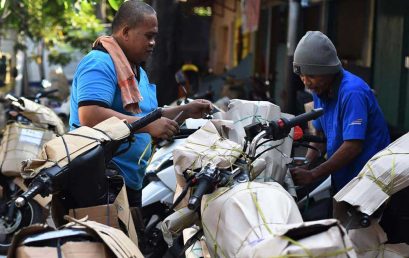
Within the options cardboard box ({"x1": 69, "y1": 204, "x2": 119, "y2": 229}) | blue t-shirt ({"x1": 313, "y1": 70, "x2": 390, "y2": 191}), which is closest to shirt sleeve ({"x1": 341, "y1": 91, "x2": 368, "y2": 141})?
blue t-shirt ({"x1": 313, "y1": 70, "x2": 390, "y2": 191})

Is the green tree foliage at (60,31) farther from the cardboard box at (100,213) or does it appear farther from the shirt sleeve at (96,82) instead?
the cardboard box at (100,213)

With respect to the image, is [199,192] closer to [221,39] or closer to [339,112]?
[339,112]

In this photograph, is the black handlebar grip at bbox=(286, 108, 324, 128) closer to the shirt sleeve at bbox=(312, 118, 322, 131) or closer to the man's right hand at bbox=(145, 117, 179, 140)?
the man's right hand at bbox=(145, 117, 179, 140)

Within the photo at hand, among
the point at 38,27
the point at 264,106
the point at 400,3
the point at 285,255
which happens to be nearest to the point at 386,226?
the point at 264,106

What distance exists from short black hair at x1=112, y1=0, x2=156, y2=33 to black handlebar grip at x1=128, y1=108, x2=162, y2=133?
86cm

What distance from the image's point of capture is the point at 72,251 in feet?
9.62

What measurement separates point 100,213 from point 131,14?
1263 mm

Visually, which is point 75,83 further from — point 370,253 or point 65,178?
point 370,253

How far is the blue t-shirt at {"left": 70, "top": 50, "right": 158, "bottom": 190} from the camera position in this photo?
4.11m

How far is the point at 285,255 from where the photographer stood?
103 inches

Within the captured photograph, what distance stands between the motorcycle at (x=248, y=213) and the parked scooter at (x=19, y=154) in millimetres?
3902

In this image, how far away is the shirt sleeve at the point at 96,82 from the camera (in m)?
4.08

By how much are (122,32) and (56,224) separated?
1226 mm

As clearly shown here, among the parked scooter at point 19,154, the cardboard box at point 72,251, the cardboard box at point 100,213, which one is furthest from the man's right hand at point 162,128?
the parked scooter at point 19,154
